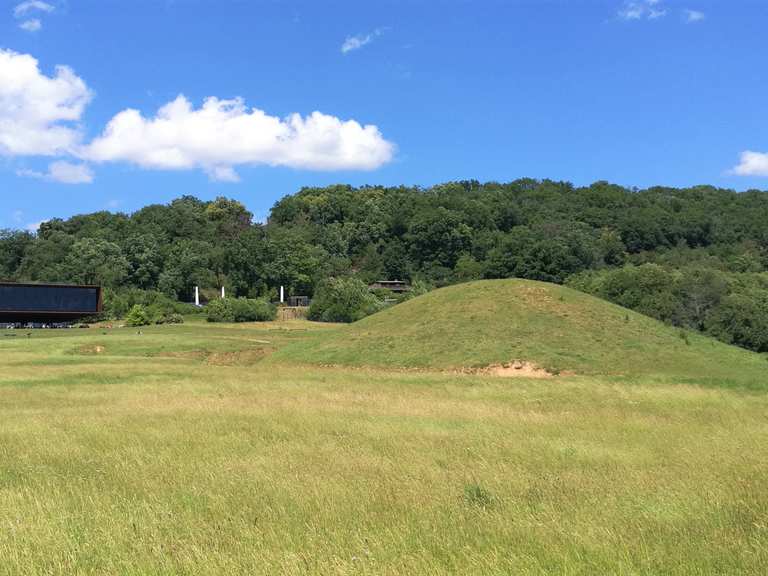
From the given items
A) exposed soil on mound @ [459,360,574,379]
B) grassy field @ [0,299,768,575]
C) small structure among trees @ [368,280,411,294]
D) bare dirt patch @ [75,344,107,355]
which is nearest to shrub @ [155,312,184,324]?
bare dirt patch @ [75,344,107,355]

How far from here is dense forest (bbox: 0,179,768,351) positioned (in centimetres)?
10231

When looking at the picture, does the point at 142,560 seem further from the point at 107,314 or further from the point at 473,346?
the point at 107,314

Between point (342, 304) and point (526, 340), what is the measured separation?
67.6 m

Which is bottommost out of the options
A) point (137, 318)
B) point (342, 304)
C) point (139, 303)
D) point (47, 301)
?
point (137, 318)

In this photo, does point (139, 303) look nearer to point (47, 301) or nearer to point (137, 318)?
point (137, 318)

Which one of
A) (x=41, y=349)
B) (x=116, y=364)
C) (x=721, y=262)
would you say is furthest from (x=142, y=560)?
(x=721, y=262)

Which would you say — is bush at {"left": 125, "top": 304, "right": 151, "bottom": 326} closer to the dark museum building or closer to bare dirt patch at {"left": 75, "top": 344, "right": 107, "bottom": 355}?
the dark museum building

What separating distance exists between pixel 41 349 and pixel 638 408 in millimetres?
42286

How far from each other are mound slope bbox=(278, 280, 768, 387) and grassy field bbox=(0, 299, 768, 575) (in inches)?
508

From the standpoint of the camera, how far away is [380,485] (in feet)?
31.5

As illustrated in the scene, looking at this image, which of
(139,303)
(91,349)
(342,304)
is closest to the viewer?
(91,349)

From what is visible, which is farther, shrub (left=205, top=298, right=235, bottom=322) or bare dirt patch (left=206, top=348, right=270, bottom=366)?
shrub (left=205, top=298, right=235, bottom=322)

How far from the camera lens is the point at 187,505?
29.1 ft

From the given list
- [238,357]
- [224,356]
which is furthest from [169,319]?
[238,357]
